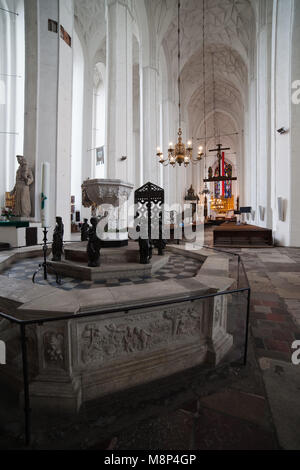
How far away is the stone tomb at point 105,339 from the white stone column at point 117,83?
8.18 metres

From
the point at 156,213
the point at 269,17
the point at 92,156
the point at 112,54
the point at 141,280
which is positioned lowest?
the point at 141,280

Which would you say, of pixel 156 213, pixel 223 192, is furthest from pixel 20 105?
pixel 223 192

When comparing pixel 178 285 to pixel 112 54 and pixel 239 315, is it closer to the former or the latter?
pixel 239 315

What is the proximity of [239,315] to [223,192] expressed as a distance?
137ft

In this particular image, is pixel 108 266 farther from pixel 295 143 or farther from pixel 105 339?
pixel 295 143

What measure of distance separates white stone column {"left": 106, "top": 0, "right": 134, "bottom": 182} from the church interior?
0.05 meters

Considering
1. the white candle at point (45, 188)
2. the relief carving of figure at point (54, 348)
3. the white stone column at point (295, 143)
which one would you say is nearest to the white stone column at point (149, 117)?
the white stone column at point (295, 143)

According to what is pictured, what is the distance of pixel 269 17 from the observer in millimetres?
11914

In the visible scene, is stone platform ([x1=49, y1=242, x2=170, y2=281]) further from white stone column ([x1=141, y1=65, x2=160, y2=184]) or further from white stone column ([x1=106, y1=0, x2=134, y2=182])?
white stone column ([x1=141, y1=65, x2=160, y2=184])

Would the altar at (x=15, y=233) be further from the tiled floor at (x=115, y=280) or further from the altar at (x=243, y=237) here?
the altar at (x=243, y=237)

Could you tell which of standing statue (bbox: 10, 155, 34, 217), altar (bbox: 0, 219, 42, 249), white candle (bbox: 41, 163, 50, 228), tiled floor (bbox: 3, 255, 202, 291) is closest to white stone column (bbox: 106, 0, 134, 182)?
standing statue (bbox: 10, 155, 34, 217)

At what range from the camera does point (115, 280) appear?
3709 millimetres

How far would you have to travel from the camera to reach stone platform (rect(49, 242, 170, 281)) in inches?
148

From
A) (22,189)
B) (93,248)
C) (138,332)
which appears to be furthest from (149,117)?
(138,332)
